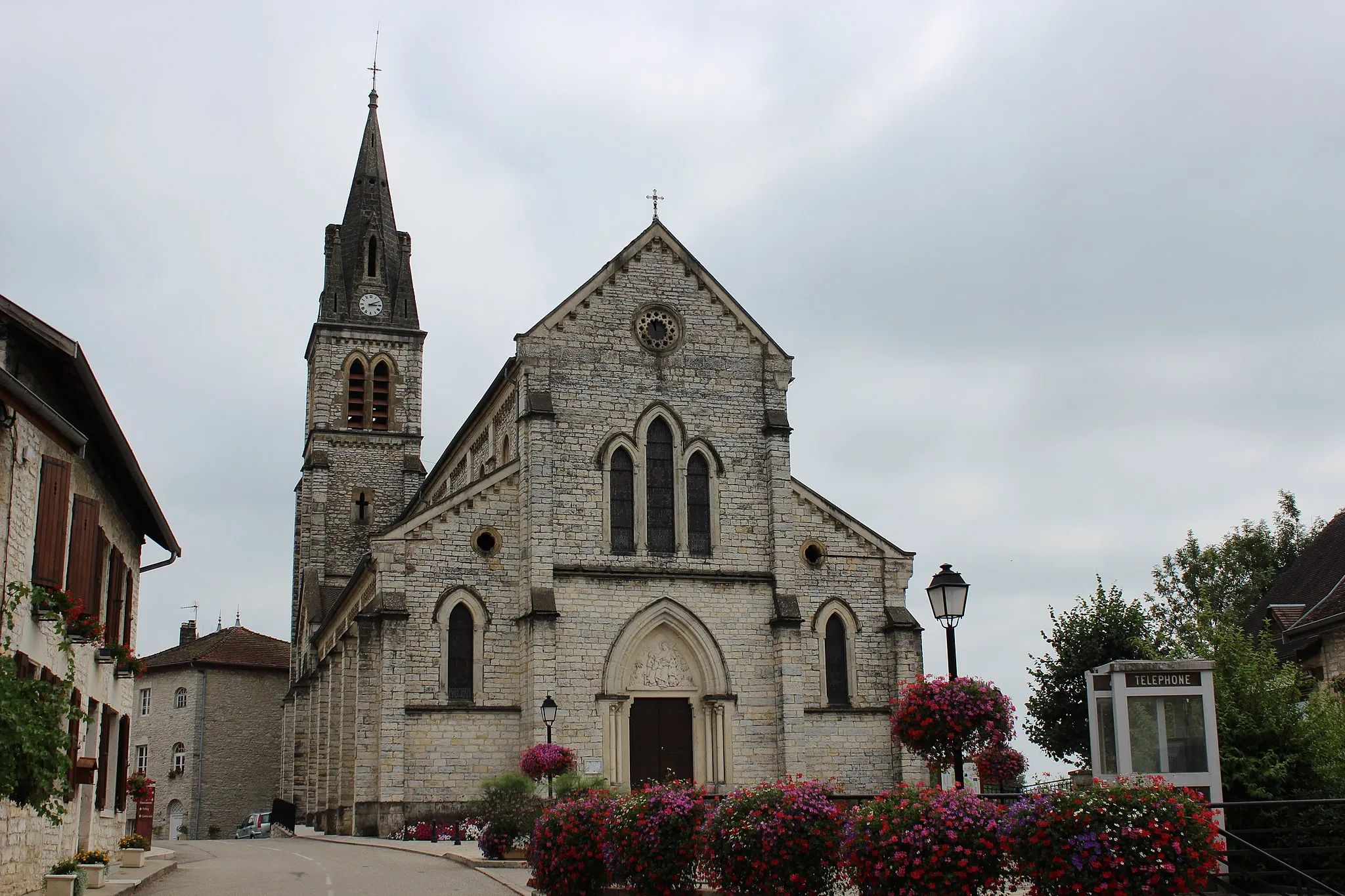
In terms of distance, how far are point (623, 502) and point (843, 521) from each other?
221 inches

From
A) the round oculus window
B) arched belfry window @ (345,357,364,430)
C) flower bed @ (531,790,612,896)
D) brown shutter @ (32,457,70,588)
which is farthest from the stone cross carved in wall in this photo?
arched belfry window @ (345,357,364,430)

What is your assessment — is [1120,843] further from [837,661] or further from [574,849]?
[837,661]

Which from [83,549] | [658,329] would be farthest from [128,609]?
[658,329]

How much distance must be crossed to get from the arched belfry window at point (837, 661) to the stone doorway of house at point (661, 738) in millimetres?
3599

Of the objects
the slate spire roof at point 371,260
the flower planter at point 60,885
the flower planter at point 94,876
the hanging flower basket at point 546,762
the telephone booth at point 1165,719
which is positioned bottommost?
the flower planter at point 94,876

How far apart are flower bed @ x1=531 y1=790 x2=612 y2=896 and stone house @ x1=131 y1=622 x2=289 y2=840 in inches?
1564

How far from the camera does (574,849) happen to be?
47.9ft

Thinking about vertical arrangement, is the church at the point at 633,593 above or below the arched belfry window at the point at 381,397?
below

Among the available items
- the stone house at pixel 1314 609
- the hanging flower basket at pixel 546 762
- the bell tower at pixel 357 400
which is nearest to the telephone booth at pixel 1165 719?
the stone house at pixel 1314 609

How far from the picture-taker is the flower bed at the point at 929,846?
11.3 metres

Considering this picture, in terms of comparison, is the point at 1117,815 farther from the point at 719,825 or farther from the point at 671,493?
the point at 671,493

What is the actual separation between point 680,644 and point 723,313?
8.27m

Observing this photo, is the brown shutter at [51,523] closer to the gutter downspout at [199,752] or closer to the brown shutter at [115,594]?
the brown shutter at [115,594]

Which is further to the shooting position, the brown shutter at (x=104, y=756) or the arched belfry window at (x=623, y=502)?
the arched belfry window at (x=623, y=502)
